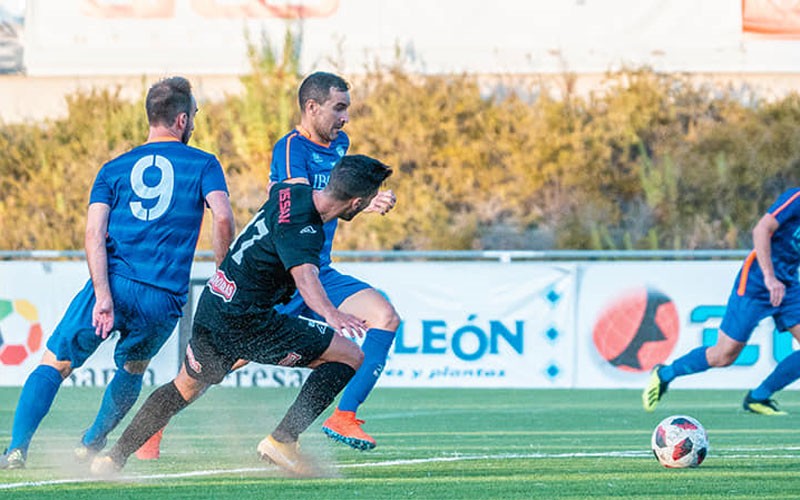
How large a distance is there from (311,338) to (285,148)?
1.52 m

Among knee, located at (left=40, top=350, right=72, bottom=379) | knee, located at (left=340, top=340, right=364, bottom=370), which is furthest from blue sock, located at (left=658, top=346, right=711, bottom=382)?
knee, located at (left=40, top=350, right=72, bottom=379)

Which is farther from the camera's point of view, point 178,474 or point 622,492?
point 178,474

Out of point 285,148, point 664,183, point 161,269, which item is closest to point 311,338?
point 161,269

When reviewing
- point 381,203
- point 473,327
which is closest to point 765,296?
point 381,203

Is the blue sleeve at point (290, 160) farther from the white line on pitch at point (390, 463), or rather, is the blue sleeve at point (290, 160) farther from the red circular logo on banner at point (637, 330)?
the red circular logo on banner at point (637, 330)

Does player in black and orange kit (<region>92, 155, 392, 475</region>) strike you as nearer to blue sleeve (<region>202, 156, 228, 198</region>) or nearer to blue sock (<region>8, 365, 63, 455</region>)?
blue sock (<region>8, 365, 63, 455</region>)

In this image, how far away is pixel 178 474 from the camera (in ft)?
23.0

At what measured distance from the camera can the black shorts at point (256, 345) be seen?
6.64 metres

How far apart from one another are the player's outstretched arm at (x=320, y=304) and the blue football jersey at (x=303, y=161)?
62.1 inches

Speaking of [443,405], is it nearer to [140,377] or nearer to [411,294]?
[411,294]

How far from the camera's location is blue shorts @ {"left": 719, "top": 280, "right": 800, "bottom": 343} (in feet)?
33.2

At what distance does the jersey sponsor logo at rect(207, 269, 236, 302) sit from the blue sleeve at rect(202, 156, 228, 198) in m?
0.57

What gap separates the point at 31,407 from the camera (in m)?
6.99

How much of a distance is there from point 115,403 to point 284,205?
161 centimetres
